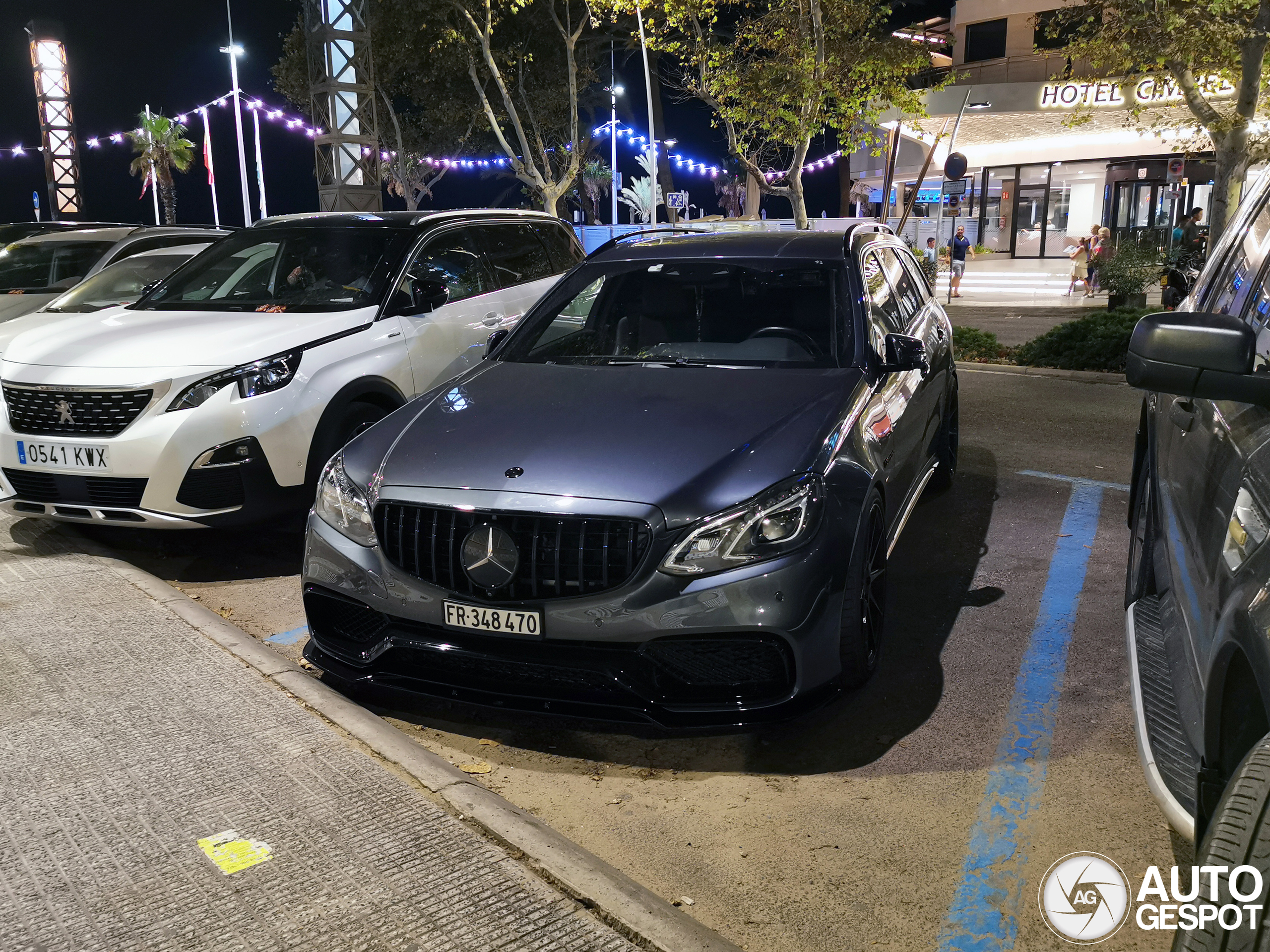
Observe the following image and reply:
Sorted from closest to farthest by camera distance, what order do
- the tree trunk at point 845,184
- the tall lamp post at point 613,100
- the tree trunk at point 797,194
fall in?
the tree trunk at point 797,194 < the tall lamp post at point 613,100 < the tree trunk at point 845,184

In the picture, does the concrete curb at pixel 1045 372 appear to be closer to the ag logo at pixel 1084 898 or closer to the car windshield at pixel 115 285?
the car windshield at pixel 115 285

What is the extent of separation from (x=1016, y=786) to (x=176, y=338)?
463cm

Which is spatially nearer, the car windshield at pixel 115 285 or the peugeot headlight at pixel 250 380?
the peugeot headlight at pixel 250 380

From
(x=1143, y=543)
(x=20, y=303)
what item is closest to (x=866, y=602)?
(x=1143, y=543)

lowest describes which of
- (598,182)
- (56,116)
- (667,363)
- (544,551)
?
(544,551)

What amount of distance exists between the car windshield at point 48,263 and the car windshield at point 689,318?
7.15 metres

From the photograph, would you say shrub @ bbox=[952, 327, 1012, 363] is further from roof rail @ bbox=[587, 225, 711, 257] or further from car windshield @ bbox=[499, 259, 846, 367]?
car windshield @ bbox=[499, 259, 846, 367]

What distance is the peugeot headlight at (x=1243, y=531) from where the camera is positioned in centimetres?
191

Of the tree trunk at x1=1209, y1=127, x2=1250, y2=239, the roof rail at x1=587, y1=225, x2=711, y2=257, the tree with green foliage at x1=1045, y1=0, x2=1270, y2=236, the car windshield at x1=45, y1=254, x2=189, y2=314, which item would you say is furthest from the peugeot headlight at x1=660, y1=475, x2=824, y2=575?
the tree trunk at x1=1209, y1=127, x2=1250, y2=239

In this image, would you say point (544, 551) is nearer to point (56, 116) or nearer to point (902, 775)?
point (902, 775)

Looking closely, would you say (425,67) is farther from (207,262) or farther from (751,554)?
(751,554)

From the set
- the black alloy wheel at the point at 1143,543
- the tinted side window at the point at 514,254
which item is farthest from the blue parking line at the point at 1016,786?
the tinted side window at the point at 514,254

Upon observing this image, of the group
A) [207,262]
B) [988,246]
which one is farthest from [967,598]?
[988,246]

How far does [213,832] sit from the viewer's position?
294cm
